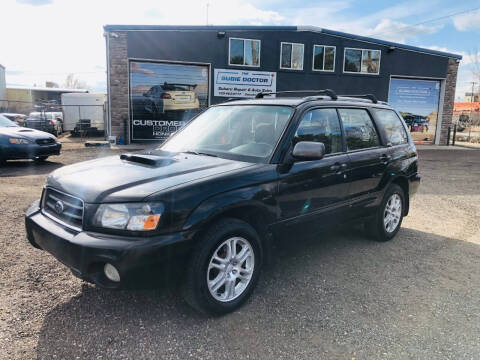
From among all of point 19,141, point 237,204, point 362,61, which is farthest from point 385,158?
point 362,61

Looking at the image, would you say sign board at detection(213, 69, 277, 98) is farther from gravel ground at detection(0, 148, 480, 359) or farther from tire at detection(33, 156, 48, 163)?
gravel ground at detection(0, 148, 480, 359)

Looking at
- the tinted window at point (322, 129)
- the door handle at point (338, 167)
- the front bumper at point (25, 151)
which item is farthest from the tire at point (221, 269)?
the front bumper at point (25, 151)

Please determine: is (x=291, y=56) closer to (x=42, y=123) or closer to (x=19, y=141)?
(x=19, y=141)

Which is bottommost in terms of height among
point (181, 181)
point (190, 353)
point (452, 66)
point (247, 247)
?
point (190, 353)

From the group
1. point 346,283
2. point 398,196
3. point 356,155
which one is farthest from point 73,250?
point 398,196

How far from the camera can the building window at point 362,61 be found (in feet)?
64.1

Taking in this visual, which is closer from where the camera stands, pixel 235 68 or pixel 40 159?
pixel 40 159

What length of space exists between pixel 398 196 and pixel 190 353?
3650 mm

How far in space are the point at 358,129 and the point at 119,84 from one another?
14068 millimetres

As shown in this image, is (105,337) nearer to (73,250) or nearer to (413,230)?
(73,250)

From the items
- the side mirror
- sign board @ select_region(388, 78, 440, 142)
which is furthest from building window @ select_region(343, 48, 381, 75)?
the side mirror

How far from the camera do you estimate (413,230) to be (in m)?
5.50

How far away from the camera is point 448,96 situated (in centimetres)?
2180

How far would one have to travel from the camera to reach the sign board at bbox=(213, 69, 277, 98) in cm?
1777
